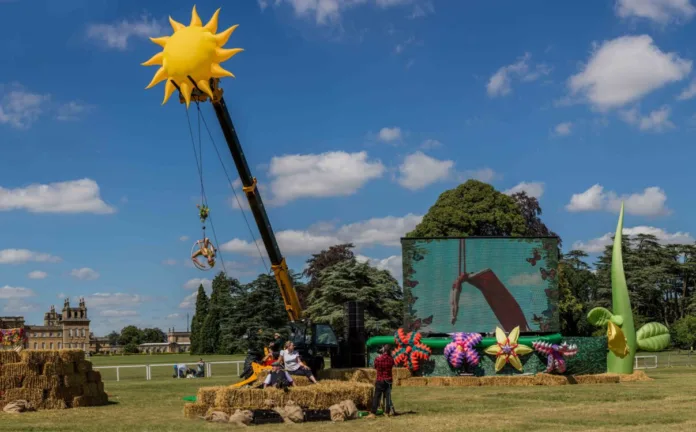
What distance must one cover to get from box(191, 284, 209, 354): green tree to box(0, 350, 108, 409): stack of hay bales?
235ft

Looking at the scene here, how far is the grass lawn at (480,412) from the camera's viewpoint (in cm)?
1579

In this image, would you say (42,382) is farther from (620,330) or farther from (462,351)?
(620,330)

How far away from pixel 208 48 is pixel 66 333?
14117 cm

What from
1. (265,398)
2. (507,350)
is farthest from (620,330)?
(265,398)

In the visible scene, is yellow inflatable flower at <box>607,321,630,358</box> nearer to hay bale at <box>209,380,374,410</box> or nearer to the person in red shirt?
the person in red shirt

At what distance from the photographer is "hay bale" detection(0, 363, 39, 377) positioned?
20.3 meters

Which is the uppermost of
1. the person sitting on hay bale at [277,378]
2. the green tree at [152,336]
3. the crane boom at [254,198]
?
the crane boom at [254,198]

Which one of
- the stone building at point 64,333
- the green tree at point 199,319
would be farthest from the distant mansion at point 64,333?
the green tree at point 199,319

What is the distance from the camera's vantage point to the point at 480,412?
1853 centimetres

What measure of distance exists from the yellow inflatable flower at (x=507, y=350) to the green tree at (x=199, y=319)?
65.7 meters

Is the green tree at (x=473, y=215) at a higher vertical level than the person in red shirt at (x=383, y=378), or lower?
higher

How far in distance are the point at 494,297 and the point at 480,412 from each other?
14275mm

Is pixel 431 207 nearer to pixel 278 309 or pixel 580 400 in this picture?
pixel 278 309

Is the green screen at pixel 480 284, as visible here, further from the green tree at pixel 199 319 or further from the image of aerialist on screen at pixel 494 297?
the green tree at pixel 199 319
